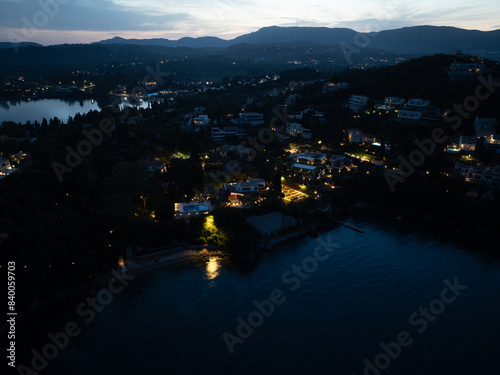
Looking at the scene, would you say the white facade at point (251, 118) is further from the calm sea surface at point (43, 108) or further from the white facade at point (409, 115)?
the calm sea surface at point (43, 108)

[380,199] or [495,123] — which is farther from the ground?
[495,123]

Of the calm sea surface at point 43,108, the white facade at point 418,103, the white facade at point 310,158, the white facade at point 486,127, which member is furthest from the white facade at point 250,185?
the calm sea surface at point 43,108

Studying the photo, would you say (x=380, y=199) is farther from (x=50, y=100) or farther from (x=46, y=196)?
(x=50, y=100)

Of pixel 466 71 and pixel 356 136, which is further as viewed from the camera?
pixel 466 71

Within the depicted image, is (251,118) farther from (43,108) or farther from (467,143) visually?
(43,108)

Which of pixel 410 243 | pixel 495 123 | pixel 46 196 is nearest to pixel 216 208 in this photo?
pixel 46 196

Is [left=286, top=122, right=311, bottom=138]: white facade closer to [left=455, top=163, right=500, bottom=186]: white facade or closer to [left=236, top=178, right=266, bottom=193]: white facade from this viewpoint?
[left=236, top=178, right=266, bottom=193]: white facade

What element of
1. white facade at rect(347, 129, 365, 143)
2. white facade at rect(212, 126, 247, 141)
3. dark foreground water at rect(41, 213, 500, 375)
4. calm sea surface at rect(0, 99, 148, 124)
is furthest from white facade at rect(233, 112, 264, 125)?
A: calm sea surface at rect(0, 99, 148, 124)

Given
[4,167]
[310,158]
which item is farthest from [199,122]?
[4,167]
